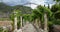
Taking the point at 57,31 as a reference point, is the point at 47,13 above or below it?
above

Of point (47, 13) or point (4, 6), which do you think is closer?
point (47, 13)

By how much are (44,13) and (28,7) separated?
32.8ft

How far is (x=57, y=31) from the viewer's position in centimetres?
1083

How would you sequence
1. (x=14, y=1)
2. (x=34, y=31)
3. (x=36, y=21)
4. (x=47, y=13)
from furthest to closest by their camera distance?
(x=14, y=1)
(x=36, y=21)
(x=47, y=13)
(x=34, y=31)

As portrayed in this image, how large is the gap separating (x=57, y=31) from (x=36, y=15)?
161cm

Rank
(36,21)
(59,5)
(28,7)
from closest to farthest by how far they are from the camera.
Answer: (59,5), (36,21), (28,7)

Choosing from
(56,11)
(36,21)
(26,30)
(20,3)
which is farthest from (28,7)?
(26,30)

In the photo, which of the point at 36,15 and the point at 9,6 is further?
the point at 9,6

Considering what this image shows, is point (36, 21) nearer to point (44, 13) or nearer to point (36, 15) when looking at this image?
point (36, 15)

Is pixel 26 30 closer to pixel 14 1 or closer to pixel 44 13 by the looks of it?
pixel 44 13

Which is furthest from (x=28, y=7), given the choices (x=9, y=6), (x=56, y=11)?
(x=56, y=11)

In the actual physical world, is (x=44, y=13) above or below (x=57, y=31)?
above

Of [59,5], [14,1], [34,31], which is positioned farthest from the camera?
[14,1]

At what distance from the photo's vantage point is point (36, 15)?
10758mm
